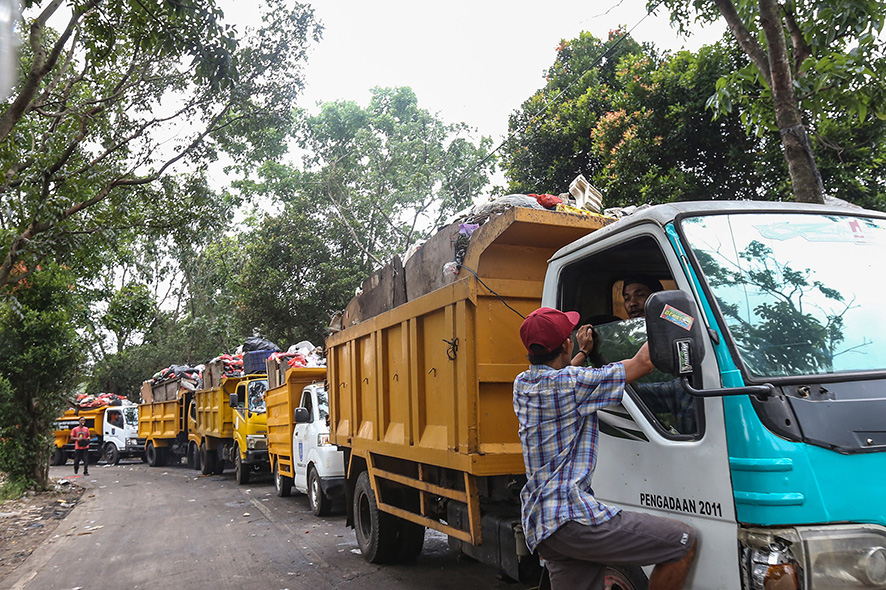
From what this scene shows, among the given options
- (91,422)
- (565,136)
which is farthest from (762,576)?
(91,422)

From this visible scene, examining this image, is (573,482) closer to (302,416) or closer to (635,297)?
(635,297)

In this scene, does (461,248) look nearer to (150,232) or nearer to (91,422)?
(150,232)

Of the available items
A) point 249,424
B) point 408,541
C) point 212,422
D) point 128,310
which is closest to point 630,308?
point 408,541

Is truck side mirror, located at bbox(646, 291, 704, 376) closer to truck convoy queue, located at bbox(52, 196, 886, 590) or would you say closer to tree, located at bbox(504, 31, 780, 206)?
truck convoy queue, located at bbox(52, 196, 886, 590)

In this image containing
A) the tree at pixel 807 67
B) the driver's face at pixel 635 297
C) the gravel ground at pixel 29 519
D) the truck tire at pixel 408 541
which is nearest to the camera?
the driver's face at pixel 635 297

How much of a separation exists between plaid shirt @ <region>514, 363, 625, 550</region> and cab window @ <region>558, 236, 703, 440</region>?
0.89 ft

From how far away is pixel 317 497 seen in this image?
9734mm

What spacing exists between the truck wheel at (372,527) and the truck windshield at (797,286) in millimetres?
4262

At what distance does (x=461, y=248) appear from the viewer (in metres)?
4.53

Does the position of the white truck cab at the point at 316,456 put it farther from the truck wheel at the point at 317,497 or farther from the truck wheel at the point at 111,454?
the truck wheel at the point at 111,454

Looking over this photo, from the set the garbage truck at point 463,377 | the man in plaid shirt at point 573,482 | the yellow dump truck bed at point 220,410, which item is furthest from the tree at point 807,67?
the yellow dump truck bed at point 220,410

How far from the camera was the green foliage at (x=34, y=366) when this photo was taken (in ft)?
43.5

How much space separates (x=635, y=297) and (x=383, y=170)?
22.4 meters

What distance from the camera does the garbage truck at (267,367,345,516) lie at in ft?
31.1
